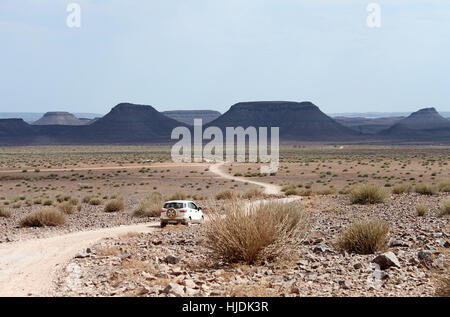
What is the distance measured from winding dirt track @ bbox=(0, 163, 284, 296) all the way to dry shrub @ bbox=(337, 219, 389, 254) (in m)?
6.92

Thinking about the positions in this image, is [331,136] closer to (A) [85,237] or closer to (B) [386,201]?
(B) [386,201]

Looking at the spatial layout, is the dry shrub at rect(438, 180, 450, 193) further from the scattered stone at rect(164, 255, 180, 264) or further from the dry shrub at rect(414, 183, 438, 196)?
the scattered stone at rect(164, 255, 180, 264)

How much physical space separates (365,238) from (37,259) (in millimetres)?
8201

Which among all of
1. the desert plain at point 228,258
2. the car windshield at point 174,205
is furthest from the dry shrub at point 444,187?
the car windshield at point 174,205

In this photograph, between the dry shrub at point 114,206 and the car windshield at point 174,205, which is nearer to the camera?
the car windshield at point 174,205

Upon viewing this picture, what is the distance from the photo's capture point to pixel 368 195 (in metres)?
31.0

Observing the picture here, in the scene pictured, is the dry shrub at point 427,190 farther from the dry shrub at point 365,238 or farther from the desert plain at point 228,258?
the dry shrub at point 365,238

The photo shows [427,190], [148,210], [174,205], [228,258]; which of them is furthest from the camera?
[427,190]

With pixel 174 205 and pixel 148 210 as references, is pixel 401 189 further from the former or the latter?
pixel 174 205

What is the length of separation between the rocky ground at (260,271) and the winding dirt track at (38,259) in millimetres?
432

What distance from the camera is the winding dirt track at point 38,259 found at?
11.0 m

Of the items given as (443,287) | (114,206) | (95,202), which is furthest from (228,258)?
(95,202)

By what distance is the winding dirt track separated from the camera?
1098cm

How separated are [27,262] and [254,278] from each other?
6379 millimetres
